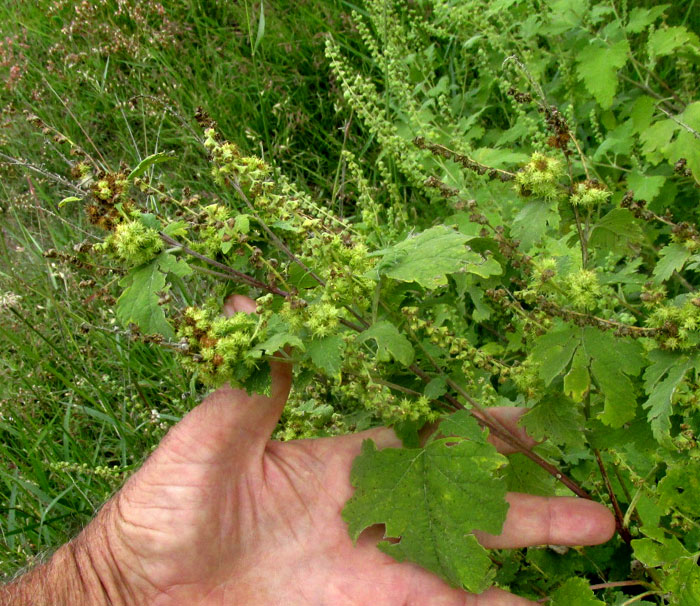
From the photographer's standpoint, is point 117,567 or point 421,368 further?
point 117,567

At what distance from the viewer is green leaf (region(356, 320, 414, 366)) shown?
1.47 m

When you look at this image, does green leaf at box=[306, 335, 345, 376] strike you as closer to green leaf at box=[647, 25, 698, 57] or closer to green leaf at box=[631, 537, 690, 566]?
green leaf at box=[631, 537, 690, 566]

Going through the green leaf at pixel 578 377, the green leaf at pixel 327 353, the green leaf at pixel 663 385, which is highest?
the green leaf at pixel 327 353

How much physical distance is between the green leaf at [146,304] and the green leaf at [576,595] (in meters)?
1.24

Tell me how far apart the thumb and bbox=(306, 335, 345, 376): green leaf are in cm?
40

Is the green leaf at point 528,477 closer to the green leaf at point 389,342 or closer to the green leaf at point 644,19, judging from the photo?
the green leaf at point 389,342

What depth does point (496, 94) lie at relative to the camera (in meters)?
4.35

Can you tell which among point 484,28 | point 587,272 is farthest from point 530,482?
point 484,28

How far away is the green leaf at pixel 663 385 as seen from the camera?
1478mm

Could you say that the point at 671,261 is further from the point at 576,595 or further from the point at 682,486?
the point at 576,595

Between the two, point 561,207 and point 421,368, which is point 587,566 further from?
point 561,207

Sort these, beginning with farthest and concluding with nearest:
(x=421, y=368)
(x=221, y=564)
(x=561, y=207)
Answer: (x=221, y=564) < (x=421, y=368) < (x=561, y=207)

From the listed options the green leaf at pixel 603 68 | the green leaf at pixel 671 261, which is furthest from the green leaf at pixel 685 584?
the green leaf at pixel 603 68

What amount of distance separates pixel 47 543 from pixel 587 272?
2.61 meters
